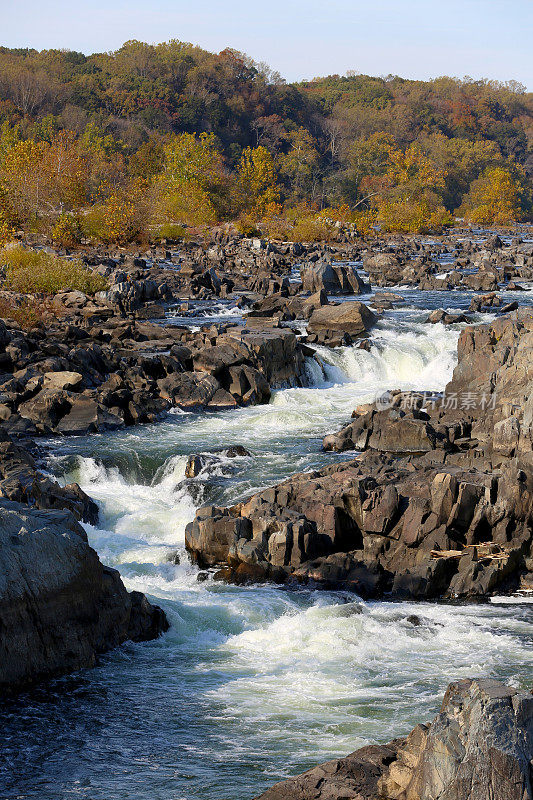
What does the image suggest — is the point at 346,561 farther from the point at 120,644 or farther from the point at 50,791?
the point at 50,791

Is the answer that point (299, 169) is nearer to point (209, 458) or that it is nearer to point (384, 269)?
point (384, 269)

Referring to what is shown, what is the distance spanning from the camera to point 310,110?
11512 centimetres

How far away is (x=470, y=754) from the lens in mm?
5270

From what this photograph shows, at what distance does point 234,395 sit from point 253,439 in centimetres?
326

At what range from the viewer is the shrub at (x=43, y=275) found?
30.0 metres

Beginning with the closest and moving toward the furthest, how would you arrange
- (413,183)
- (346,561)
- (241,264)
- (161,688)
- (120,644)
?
(161,688) < (120,644) < (346,561) < (241,264) < (413,183)

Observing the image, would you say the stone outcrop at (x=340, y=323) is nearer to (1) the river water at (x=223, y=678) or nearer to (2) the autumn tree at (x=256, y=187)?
(1) the river water at (x=223, y=678)

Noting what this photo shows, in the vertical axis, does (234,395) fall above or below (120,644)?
above

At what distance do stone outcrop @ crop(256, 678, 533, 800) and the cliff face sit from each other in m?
4.01

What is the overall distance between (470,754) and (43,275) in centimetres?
2764

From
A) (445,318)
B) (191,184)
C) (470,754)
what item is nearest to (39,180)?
(191,184)

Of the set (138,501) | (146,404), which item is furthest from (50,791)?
(146,404)

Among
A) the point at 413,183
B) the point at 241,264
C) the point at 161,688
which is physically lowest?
the point at 161,688

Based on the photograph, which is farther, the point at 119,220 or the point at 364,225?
the point at 364,225
